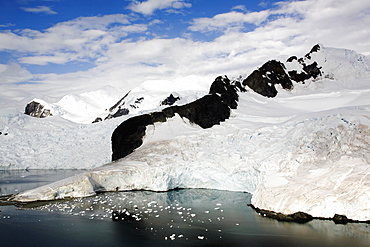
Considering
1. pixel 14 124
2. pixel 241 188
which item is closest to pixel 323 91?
pixel 241 188

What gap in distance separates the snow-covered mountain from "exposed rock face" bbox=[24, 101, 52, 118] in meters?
54.1

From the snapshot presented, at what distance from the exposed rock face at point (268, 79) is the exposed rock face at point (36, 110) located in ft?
248

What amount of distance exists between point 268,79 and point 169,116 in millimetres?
15108

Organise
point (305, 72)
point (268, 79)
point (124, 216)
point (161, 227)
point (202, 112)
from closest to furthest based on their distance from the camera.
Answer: point (161, 227) → point (124, 216) → point (202, 112) → point (268, 79) → point (305, 72)

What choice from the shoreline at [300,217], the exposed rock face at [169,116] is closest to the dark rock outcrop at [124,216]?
the shoreline at [300,217]

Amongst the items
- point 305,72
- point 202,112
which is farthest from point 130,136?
point 305,72

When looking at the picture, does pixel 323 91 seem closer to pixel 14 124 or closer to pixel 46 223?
pixel 46 223

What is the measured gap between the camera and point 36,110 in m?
103

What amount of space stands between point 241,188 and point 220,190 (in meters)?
1.65

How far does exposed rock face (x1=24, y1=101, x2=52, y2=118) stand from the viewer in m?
99.7

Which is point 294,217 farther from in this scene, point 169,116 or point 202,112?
point 202,112

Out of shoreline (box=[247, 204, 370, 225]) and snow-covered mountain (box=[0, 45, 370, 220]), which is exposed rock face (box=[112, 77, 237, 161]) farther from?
shoreline (box=[247, 204, 370, 225])

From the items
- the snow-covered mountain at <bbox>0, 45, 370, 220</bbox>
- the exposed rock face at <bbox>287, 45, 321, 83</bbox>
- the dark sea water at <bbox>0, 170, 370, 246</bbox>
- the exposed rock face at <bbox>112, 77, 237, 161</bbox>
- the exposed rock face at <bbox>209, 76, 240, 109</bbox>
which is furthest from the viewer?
the exposed rock face at <bbox>287, 45, 321, 83</bbox>

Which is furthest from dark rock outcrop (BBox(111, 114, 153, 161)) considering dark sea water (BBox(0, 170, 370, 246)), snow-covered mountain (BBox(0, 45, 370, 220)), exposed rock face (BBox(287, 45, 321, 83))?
exposed rock face (BBox(287, 45, 321, 83))
